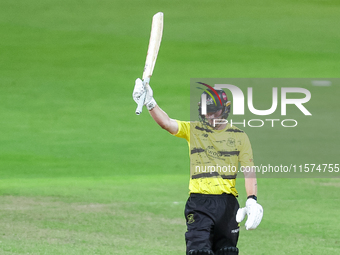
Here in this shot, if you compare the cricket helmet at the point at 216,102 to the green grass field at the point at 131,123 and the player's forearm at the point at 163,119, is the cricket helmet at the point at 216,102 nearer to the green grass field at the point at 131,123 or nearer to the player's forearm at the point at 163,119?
the player's forearm at the point at 163,119

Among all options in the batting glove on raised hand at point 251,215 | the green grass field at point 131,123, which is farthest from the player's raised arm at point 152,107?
the green grass field at point 131,123

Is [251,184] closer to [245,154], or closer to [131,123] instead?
[245,154]

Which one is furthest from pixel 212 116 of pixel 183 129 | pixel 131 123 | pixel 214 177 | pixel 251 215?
pixel 131 123

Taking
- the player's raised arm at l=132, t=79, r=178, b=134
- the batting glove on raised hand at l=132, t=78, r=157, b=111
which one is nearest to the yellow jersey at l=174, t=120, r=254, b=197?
the player's raised arm at l=132, t=79, r=178, b=134

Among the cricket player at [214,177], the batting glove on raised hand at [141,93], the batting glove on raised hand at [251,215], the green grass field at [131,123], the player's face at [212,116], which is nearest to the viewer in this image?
the batting glove on raised hand at [141,93]

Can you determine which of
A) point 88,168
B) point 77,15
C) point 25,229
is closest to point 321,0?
point 77,15

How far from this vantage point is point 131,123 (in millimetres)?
20656

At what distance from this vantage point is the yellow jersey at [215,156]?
5855 millimetres

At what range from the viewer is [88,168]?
17656mm

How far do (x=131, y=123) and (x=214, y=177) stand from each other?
1490 centimetres

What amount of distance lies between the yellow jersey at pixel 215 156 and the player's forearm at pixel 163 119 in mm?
76

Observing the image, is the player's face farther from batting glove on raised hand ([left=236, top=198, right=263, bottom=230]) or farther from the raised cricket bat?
batting glove on raised hand ([left=236, top=198, right=263, bottom=230])

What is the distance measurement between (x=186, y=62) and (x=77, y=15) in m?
5.47

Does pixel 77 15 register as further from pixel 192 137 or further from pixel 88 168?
pixel 192 137
